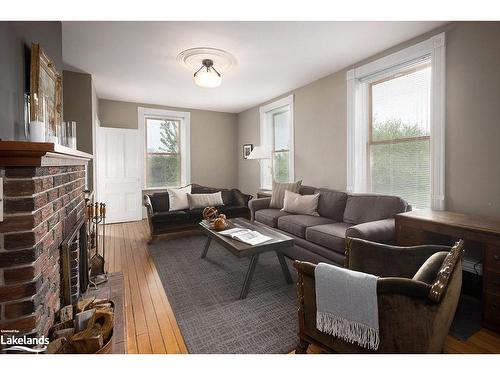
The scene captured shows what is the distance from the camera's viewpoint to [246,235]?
2.57 m

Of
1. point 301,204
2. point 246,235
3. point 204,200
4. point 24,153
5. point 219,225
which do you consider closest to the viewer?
point 24,153

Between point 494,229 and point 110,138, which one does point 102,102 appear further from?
point 494,229

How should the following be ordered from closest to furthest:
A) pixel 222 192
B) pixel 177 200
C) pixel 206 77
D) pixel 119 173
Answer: pixel 206 77
pixel 177 200
pixel 222 192
pixel 119 173

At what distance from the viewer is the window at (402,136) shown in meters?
2.84

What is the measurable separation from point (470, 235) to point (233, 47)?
9.29 ft

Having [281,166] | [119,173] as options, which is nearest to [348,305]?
[281,166]

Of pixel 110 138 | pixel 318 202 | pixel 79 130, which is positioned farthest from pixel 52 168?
pixel 110 138

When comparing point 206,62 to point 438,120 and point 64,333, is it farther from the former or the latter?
point 64,333

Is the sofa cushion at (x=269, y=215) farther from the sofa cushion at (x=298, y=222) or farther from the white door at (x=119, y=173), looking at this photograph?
the white door at (x=119, y=173)

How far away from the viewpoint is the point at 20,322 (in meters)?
1.13

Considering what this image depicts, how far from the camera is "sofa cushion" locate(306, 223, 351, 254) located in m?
2.56

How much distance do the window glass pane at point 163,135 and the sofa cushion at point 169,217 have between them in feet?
7.46
